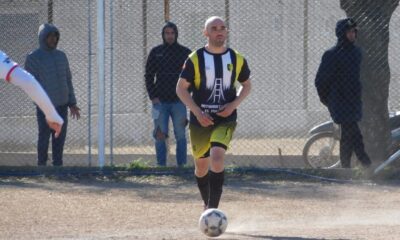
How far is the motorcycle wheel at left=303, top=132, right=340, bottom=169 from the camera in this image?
13.0m

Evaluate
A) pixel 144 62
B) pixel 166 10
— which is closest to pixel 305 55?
pixel 144 62

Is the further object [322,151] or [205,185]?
[322,151]

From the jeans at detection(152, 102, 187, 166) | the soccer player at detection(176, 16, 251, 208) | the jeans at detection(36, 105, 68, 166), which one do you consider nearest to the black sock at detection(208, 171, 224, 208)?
the soccer player at detection(176, 16, 251, 208)

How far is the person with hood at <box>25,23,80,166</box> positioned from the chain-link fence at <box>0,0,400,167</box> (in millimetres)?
307

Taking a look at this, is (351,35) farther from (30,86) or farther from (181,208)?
(30,86)

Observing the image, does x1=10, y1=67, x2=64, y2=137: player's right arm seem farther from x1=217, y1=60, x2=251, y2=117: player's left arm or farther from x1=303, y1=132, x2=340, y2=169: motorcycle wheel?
x1=303, y1=132, x2=340, y2=169: motorcycle wheel

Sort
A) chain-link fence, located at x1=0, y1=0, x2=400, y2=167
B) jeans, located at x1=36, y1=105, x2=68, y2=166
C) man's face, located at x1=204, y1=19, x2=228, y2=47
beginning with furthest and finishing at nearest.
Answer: chain-link fence, located at x1=0, y1=0, x2=400, y2=167
jeans, located at x1=36, y1=105, x2=68, y2=166
man's face, located at x1=204, y1=19, x2=228, y2=47

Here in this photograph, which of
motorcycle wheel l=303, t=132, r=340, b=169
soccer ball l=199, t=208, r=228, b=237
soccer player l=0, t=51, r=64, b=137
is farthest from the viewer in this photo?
motorcycle wheel l=303, t=132, r=340, b=169

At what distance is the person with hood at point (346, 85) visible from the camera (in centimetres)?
1179

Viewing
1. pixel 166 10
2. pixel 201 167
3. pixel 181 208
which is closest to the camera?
pixel 201 167

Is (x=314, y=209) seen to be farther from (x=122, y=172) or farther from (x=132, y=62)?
(x=132, y=62)

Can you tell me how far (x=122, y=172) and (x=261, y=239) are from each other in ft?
14.6

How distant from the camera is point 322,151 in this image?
43.4ft

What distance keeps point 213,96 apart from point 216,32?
54 centimetres
